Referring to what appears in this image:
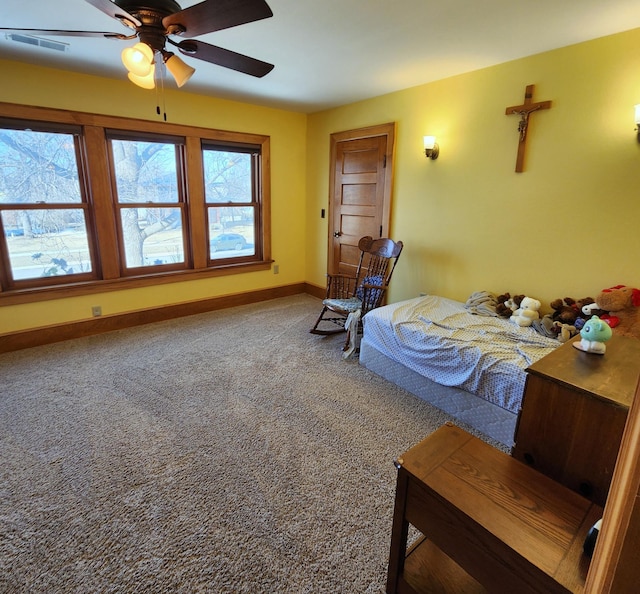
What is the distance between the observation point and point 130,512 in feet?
5.13

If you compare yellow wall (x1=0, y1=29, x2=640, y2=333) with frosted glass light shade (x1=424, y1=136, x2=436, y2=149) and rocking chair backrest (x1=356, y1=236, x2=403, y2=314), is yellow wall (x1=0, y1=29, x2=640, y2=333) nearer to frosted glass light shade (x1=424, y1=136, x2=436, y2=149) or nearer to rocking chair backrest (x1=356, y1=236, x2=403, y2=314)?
frosted glass light shade (x1=424, y1=136, x2=436, y2=149)

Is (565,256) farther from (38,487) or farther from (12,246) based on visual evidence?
(12,246)

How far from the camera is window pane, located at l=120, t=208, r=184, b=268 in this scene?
3.60 meters

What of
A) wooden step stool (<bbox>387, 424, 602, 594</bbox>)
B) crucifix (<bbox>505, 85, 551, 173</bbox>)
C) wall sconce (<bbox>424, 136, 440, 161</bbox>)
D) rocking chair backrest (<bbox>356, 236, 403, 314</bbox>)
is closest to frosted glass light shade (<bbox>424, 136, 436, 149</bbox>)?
wall sconce (<bbox>424, 136, 440, 161</bbox>)

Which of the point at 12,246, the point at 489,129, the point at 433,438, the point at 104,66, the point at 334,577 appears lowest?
the point at 334,577

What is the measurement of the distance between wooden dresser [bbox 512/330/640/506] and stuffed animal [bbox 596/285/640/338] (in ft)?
3.31

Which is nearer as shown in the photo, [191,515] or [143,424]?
[191,515]

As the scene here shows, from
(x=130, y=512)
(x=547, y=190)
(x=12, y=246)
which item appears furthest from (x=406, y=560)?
(x=12, y=246)

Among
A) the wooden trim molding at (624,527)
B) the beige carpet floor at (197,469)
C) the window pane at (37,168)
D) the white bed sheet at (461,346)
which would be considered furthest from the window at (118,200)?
the wooden trim molding at (624,527)

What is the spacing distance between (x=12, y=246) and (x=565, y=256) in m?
4.44

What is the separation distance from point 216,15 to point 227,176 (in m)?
2.81

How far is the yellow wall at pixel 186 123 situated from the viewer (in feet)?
9.61

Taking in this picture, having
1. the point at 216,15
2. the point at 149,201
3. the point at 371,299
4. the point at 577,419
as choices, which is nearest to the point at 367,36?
the point at 216,15

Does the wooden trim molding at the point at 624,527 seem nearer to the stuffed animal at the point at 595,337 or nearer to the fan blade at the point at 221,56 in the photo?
the stuffed animal at the point at 595,337
